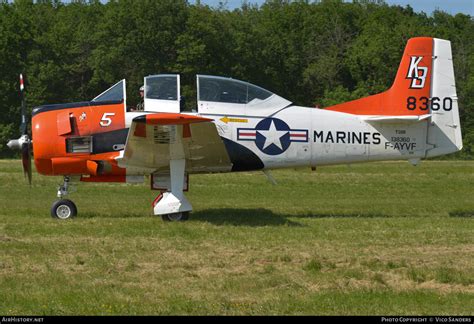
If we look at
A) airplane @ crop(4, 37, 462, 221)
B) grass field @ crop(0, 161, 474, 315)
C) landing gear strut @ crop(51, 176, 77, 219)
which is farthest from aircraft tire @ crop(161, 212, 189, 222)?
landing gear strut @ crop(51, 176, 77, 219)

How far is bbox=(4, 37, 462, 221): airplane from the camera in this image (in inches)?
526

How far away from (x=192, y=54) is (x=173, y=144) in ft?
103

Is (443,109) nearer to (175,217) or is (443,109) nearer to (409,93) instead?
(409,93)

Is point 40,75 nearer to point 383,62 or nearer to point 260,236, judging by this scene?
point 383,62

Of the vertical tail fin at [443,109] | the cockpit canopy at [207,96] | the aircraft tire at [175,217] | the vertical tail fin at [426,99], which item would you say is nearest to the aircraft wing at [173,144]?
the cockpit canopy at [207,96]

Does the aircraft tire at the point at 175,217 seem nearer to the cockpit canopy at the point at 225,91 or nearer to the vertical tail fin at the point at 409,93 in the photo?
the cockpit canopy at the point at 225,91

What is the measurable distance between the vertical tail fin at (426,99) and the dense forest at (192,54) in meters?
26.4

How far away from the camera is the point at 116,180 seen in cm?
1390

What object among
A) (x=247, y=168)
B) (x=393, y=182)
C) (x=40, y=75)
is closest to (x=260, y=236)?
(x=247, y=168)

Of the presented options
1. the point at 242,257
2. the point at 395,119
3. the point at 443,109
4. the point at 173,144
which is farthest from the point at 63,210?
the point at 443,109

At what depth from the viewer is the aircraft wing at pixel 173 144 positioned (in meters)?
12.2

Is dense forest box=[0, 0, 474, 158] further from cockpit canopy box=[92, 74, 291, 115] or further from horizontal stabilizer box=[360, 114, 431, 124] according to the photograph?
horizontal stabilizer box=[360, 114, 431, 124]

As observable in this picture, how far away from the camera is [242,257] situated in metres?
10.1

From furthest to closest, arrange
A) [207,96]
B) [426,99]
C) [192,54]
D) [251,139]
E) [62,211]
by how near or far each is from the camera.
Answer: [192,54], [426,99], [251,139], [207,96], [62,211]
